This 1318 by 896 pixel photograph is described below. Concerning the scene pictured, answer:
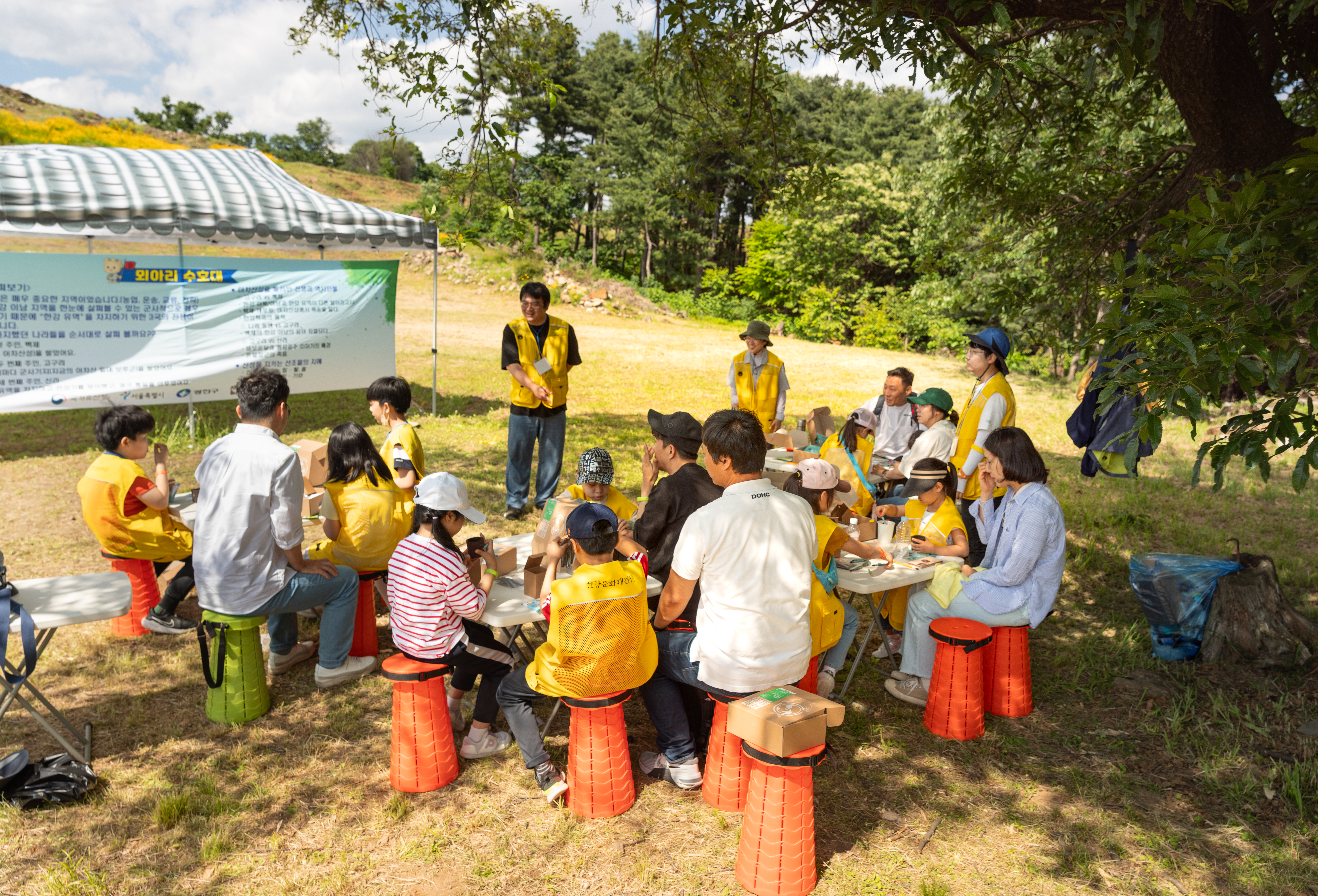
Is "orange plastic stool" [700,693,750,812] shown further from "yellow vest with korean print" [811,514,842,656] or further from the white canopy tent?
the white canopy tent

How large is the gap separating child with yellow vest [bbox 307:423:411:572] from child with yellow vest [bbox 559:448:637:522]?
3.43ft

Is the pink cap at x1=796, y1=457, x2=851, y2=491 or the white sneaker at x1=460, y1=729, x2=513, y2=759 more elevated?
the pink cap at x1=796, y1=457, x2=851, y2=491

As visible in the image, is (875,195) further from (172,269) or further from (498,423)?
(172,269)

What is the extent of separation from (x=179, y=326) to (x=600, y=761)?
7683 millimetres

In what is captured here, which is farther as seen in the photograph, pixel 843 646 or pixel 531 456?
pixel 531 456

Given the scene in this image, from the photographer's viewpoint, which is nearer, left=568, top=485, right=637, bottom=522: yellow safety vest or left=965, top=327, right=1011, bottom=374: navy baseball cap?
left=568, top=485, right=637, bottom=522: yellow safety vest

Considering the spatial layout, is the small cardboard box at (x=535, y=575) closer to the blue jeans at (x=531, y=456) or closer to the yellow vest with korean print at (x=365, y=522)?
the yellow vest with korean print at (x=365, y=522)

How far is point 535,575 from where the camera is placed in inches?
146

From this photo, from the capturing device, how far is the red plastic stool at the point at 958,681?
390 centimetres

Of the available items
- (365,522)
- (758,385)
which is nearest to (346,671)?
(365,522)

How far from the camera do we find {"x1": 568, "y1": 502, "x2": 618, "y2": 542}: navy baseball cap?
3.03 m

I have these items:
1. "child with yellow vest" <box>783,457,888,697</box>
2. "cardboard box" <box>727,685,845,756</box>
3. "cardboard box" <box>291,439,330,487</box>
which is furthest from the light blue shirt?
"cardboard box" <box>291,439,330,487</box>

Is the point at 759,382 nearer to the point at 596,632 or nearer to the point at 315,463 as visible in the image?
the point at 315,463

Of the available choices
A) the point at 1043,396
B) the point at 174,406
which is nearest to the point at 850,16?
the point at 174,406
